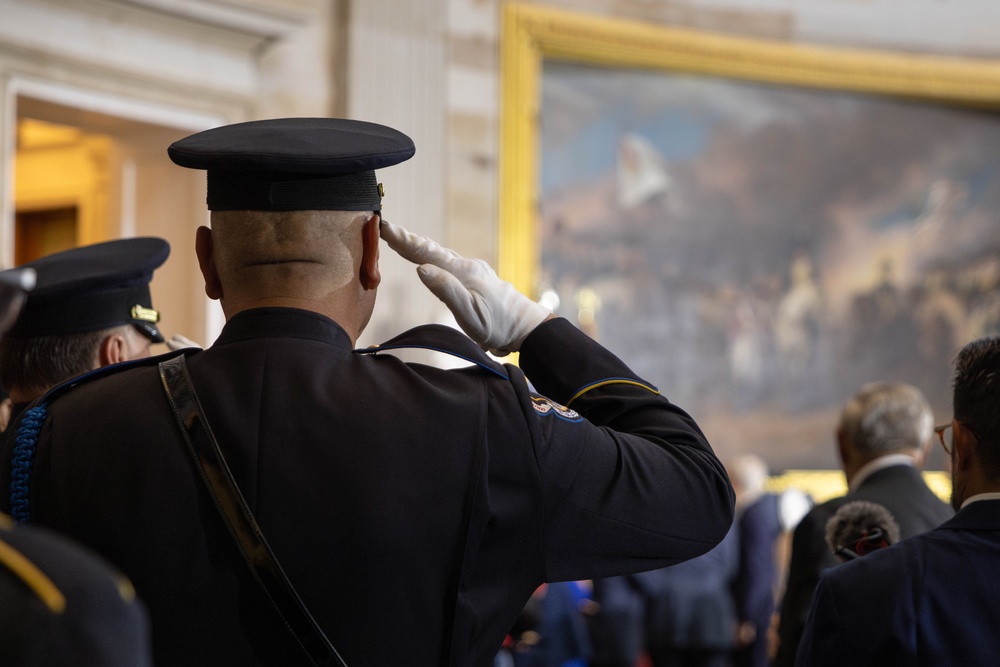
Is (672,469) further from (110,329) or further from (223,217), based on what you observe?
(110,329)

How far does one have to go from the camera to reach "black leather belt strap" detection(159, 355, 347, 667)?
164cm

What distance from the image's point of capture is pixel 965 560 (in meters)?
2.20

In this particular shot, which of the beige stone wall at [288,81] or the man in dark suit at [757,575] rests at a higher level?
the beige stone wall at [288,81]

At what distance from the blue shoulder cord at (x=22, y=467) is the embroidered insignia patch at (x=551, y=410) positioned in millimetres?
711

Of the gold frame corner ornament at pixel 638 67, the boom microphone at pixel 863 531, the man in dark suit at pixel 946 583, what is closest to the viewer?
the man in dark suit at pixel 946 583

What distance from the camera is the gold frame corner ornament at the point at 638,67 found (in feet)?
33.1

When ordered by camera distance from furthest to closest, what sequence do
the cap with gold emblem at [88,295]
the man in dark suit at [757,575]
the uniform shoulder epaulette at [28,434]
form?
the man in dark suit at [757,575]
the cap with gold emblem at [88,295]
the uniform shoulder epaulette at [28,434]

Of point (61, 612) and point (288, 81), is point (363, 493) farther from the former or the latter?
point (288, 81)

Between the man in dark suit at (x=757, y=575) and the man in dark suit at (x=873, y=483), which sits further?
the man in dark suit at (x=757, y=575)

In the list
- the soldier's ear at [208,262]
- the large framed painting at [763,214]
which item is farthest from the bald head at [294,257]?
the large framed painting at [763,214]

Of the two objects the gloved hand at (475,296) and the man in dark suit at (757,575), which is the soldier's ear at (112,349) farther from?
the man in dark suit at (757,575)

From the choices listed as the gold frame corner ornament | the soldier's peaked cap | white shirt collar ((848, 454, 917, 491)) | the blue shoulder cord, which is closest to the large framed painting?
the gold frame corner ornament

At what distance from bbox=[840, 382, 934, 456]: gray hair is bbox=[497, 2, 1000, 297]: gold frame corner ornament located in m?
6.10

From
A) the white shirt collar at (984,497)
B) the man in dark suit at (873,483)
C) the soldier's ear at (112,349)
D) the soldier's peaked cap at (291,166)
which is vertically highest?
the soldier's peaked cap at (291,166)
